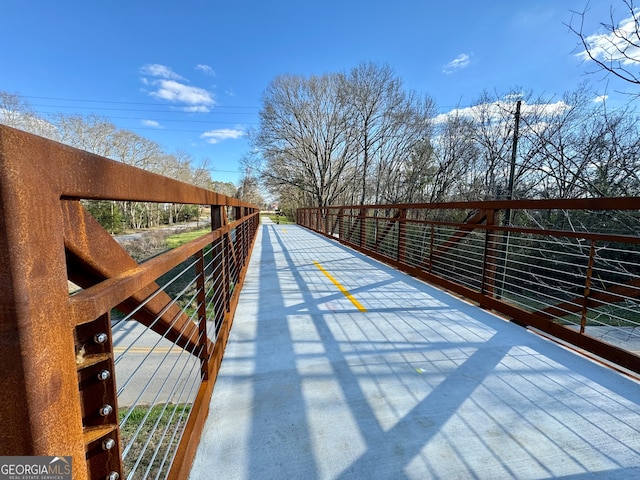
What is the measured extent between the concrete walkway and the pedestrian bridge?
0.03ft

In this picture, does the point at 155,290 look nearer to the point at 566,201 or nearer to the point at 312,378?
the point at 312,378

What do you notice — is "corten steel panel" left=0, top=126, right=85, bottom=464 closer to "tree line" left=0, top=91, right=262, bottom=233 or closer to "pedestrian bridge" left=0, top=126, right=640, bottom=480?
"pedestrian bridge" left=0, top=126, right=640, bottom=480

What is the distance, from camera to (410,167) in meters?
20.3

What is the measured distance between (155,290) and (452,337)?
2.54m

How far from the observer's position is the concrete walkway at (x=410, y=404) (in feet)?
4.76

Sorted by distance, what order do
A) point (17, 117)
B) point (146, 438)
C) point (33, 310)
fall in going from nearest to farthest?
point (33, 310) → point (146, 438) → point (17, 117)

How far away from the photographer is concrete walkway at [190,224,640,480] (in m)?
1.45

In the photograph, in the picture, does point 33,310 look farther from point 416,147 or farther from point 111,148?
point 111,148

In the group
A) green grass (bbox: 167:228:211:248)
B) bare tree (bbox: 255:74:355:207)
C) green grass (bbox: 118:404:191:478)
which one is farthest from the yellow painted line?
bare tree (bbox: 255:74:355:207)

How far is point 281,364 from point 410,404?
0.96 meters

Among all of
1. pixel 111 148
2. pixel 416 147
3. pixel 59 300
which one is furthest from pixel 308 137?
pixel 59 300

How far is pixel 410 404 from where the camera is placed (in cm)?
185

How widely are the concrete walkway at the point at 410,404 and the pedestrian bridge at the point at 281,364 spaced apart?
1 centimetres

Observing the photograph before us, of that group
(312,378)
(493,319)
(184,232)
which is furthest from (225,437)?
(184,232)
